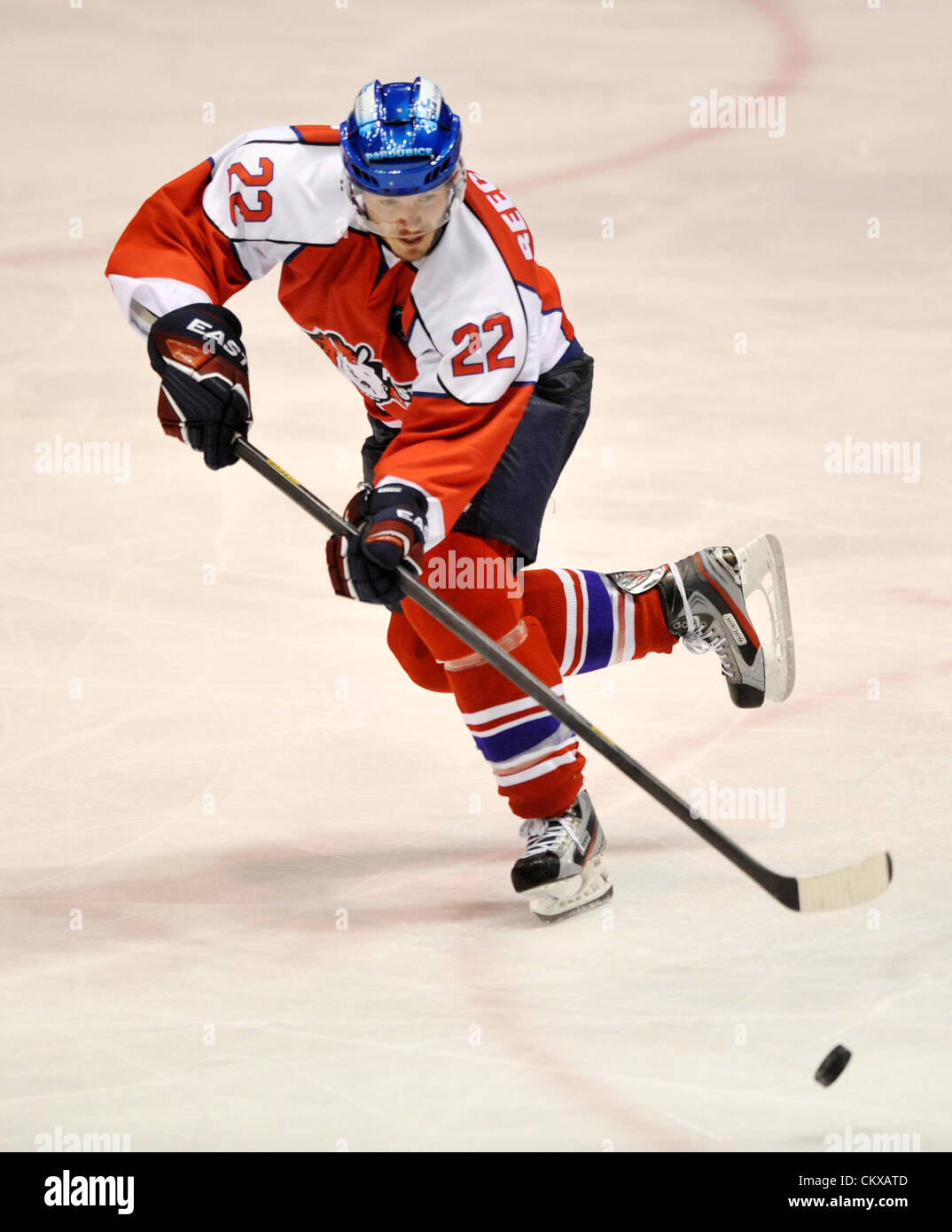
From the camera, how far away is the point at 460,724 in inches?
131

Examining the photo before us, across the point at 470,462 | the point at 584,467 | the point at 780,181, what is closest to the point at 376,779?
the point at 470,462

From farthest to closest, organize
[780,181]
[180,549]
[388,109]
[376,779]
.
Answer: [780,181] < [180,549] < [376,779] < [388,109]

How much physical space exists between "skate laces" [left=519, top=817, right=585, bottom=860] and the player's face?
90 cm

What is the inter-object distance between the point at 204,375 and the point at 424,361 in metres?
0.31

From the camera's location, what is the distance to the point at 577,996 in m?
2.33

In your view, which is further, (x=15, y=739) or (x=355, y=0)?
(x=355, y=0)

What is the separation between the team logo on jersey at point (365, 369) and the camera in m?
2.56

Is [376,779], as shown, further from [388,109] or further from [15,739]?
[388,109]

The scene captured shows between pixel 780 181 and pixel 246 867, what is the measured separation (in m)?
4.19

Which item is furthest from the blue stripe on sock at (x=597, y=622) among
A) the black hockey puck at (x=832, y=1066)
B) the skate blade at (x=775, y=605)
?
the black hockey puck at (x=832, y=1066)

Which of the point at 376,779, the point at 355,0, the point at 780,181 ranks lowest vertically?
the point at 376,779
